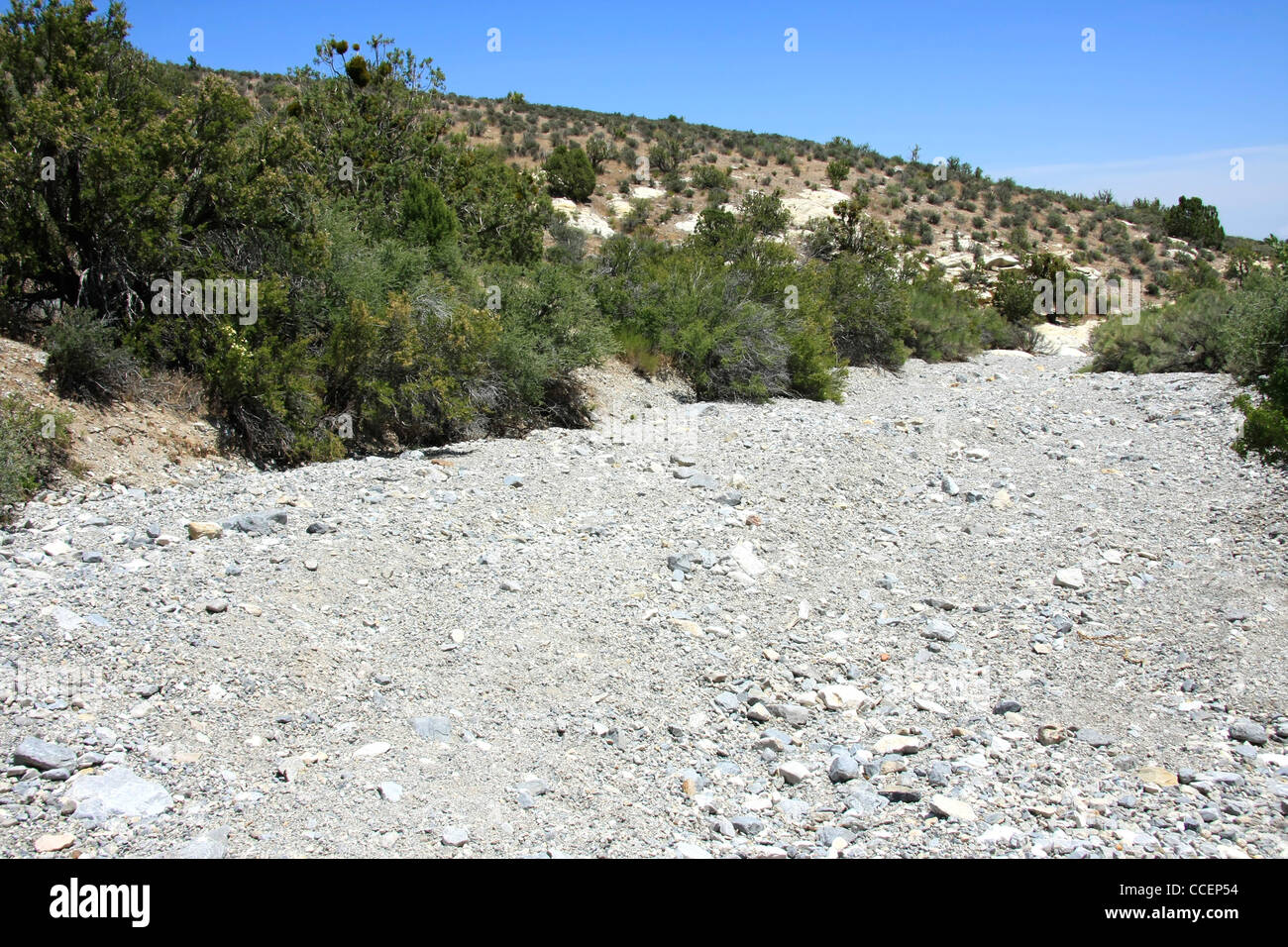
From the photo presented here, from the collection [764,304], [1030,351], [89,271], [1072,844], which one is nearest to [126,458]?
[89,271]

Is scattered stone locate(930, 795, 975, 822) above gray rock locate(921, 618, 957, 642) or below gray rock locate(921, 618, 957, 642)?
below

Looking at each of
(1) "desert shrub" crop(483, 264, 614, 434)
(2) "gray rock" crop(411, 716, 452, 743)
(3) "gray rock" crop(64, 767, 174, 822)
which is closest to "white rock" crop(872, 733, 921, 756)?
(2) "gray rock" crop(411, 716, 452, 743)

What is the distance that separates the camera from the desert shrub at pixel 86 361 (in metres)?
6.80

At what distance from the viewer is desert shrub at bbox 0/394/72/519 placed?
18.5ft

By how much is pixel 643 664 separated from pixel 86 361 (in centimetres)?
537

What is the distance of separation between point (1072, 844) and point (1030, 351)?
16734 millimetres

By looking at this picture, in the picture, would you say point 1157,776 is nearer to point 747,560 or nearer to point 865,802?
point 865,802

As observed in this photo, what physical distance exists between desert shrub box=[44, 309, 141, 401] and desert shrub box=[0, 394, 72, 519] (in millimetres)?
482

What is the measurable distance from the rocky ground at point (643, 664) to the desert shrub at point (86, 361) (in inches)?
36.6

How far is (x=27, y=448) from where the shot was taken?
6023 mm

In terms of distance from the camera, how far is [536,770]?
147 inches

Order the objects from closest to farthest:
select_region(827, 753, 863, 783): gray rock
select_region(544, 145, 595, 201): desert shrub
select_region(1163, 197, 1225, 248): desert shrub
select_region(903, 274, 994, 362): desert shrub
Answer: select_region(827, 753, 863, 783): gray rock → select_region(903, 274, 994, 362): desert shrub → select_region(544, 145, 595, 201): desert shrub → select_region(1163, 197, 1225, 248): desert shrub

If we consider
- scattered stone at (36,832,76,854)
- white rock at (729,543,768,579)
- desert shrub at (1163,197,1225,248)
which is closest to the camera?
scattered stone at (36,832,76,854)

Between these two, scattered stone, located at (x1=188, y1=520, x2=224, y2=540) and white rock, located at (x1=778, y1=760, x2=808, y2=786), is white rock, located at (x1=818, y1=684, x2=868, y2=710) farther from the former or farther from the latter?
scattered stone, located at (x1=188, y1=520, x2=224, y2=540)
